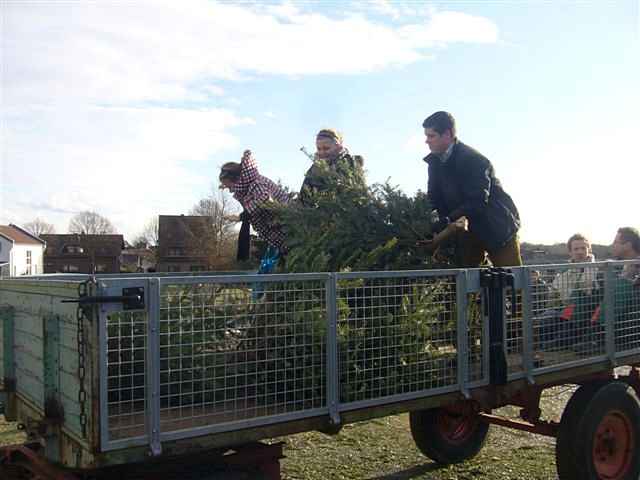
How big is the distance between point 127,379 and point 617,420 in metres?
3.71

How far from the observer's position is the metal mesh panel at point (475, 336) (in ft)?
12.9

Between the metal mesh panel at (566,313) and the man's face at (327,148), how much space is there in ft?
6.39

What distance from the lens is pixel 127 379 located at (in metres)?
2.78

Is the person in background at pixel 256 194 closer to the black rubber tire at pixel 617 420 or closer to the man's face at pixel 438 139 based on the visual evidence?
the man's face at pixel 438 139

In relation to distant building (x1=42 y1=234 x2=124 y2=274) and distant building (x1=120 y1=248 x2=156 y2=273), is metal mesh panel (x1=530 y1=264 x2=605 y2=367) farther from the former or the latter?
distant building (x1=42 y1=234 x2=124 y2=274)

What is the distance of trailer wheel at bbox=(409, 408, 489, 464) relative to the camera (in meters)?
5.99

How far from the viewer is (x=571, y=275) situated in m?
4.69

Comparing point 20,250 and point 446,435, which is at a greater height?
point 20,250

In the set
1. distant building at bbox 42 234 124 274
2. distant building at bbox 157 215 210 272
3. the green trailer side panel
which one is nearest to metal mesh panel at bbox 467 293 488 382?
the green trailer side panel

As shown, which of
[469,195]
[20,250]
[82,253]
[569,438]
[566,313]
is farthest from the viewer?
[82,253]

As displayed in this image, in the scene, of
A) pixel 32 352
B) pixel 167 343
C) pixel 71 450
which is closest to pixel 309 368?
pixel 167 343

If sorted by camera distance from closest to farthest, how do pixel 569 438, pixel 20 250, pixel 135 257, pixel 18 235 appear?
1. pixel 569 438
2. pixel 20 250
3. pixel 18 235
4. pixel 135 257

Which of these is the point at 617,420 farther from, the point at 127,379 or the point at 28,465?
the point at 28,465

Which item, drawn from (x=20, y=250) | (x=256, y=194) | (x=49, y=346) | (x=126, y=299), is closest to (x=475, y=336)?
(x=256, y=194)
